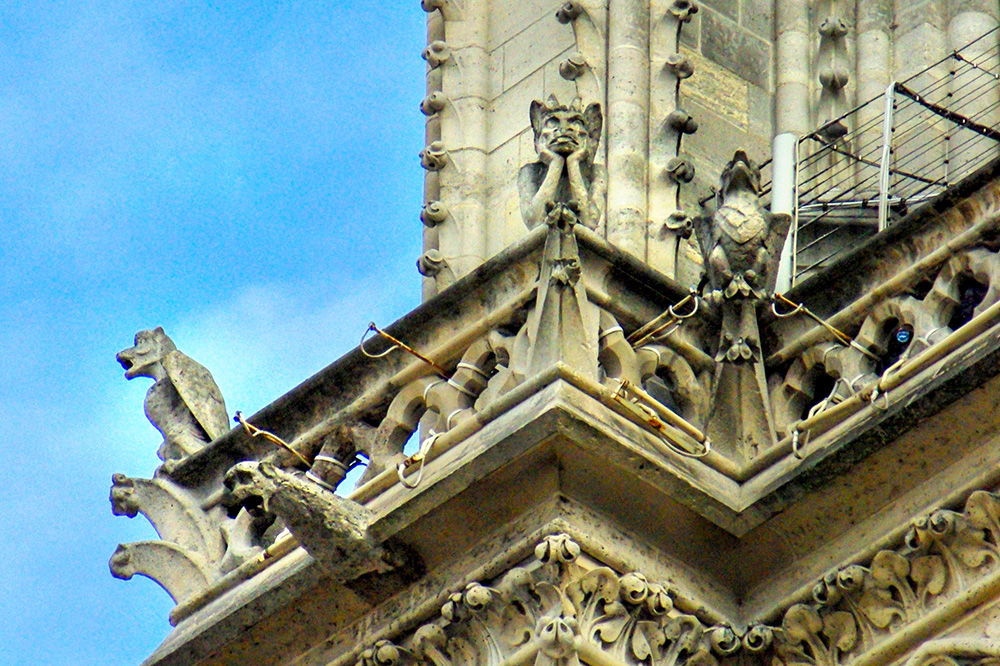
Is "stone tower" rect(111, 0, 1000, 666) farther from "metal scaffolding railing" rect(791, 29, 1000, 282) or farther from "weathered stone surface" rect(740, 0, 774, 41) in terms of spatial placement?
"weathered stone surface" rect(740, 0, 774, 41)

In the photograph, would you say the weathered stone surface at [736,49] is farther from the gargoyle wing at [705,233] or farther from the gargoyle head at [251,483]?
the gargoyle head at [251,483]

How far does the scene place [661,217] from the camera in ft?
58.8

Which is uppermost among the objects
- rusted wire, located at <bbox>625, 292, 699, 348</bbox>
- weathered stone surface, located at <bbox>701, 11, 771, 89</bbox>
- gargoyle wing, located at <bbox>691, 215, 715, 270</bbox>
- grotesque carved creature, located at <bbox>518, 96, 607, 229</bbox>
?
weathered stone surface, located at <bbox>701, 11, 771, 89</bbox>

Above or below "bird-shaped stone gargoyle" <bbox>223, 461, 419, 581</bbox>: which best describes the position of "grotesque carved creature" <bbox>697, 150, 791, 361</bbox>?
above

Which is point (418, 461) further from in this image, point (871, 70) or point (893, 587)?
point (871, 70)

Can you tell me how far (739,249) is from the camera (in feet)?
54.9

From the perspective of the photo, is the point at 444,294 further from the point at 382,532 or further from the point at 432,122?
the point at 432,122

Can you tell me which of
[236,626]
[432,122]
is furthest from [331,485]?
[432,122]

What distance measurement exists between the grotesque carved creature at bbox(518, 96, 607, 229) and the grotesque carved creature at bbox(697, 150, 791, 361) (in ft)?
1.83

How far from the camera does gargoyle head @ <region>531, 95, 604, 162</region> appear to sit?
674 inches

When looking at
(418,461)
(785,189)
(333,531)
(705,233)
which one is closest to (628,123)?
(785,189)

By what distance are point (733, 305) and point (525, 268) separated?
93 centimetres

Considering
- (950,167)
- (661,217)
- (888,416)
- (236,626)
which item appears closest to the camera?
(888,416)

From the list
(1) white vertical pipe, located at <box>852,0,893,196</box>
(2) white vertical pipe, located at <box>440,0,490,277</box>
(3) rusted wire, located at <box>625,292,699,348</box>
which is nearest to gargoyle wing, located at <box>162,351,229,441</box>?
(2) white vertical pipe, located at <box>440,0,490,277</box>
